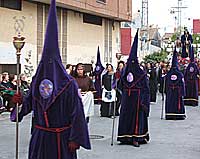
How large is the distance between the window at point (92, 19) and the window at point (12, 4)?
907 centimetres

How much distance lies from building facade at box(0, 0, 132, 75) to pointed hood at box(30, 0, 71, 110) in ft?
56.2

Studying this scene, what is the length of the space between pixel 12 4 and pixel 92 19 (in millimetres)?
11351

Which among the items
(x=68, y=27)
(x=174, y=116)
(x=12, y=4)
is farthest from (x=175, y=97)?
(x=68, y=27)

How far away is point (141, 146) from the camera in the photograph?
39.7ft

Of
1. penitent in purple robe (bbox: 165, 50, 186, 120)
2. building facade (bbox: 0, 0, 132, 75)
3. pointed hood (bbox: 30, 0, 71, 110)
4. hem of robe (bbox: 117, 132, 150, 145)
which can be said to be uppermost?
building facade (bbox: 0, 0, 132, 75)

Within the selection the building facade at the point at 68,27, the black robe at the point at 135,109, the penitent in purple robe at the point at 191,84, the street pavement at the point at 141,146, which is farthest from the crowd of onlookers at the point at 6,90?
the penitent in purple robe at the point at 191,84

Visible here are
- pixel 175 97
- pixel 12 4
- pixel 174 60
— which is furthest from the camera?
pixel 12 4

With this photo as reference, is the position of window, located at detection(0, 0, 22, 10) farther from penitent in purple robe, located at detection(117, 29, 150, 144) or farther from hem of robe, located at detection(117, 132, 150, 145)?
hem of robe, located at detection(117, 132, 150, 145)

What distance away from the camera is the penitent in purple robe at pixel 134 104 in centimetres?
1220

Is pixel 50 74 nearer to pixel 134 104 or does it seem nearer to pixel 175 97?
pixel 134 104

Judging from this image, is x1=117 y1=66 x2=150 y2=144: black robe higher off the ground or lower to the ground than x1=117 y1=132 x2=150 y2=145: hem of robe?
higher

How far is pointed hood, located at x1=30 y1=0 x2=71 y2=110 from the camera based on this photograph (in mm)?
7012

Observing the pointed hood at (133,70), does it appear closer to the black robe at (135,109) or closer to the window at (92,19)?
the black robe at (135,109)

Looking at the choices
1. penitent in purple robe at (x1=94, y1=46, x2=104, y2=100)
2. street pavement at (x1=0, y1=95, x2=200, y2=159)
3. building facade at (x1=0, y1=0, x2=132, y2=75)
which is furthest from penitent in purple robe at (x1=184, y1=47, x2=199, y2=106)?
building facade at (x1=0, y1=0, x2=132, y2=75)
